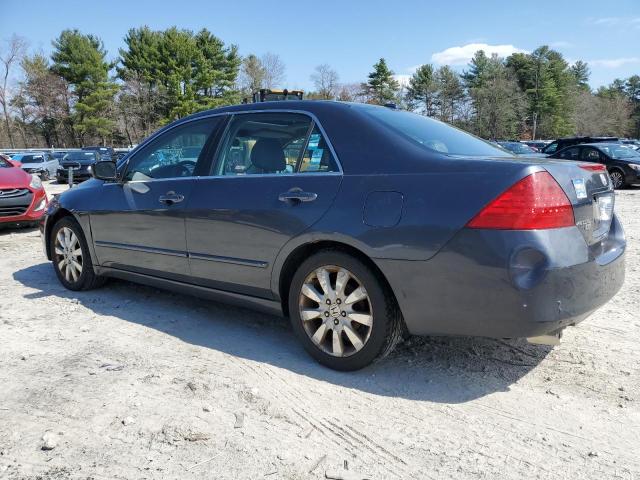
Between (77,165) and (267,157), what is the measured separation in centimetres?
2202

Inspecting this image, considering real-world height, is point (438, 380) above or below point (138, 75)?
below

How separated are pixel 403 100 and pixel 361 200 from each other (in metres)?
73.1

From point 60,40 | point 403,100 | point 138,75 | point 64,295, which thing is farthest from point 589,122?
point 64,295

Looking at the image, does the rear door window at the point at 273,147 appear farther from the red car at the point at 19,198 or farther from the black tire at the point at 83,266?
the red car at the point at 19,198

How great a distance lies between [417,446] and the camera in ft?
7.68

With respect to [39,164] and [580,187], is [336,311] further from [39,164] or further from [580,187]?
[39,164]

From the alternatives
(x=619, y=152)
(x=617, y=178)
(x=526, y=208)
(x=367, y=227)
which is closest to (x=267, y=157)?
(x=367, y=227)

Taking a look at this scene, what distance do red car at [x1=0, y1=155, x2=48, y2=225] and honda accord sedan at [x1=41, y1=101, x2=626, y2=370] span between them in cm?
509

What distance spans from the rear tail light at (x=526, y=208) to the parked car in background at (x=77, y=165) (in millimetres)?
22350

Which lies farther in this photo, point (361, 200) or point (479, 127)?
point (479, 127)

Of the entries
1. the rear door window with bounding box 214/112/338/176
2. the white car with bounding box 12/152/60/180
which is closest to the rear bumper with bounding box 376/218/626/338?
the rear door window with bounding box 214/112/338/176

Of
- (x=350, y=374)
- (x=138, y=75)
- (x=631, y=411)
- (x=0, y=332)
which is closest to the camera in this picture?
(x=631, y=411)

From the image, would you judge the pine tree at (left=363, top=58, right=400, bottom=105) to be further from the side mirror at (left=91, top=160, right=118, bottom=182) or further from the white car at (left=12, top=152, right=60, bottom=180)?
the side mirror at (left=91, top=160, right=118, bottom=182)

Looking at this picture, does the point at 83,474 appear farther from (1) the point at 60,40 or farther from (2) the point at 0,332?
(1) the point at 60,40
